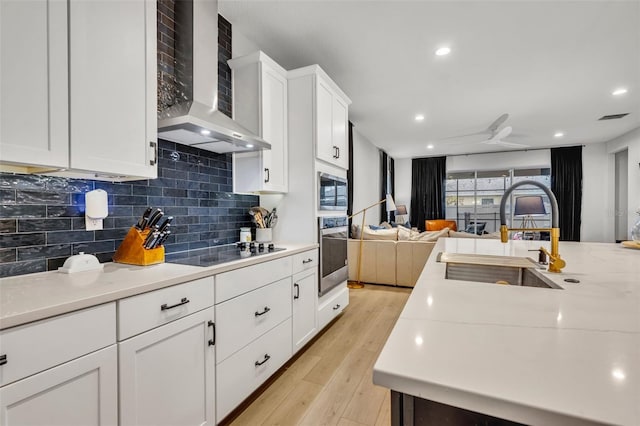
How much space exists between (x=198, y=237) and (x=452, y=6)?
8.07 feet

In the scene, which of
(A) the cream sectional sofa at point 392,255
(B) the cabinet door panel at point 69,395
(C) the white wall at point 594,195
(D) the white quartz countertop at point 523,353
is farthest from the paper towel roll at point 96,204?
(C) the white wall at point 594,195

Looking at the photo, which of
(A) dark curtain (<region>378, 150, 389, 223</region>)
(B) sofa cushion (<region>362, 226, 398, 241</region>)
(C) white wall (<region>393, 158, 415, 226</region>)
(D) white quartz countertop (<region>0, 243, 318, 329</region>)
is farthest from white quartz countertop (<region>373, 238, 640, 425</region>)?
(C) white wall (<region>393, 158, 415, 226</region>)

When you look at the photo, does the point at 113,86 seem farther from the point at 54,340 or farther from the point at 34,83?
the point at 54,340

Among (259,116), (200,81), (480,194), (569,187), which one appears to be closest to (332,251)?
(259,116)

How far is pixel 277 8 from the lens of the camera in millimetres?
2143

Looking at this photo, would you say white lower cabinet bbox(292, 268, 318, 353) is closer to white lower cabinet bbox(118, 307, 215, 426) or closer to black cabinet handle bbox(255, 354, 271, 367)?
black cabinet handle bbox(255, 354, 271, 367)

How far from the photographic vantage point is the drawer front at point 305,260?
2.14 metres

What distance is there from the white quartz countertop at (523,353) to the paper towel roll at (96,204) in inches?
58.4

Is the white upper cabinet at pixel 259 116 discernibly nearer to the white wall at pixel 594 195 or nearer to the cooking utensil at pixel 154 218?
the cooking utensil at pixel 154 218

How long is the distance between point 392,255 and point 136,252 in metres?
3.32

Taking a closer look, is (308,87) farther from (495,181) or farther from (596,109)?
(495,181)

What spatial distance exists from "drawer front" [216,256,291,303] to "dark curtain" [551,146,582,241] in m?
7.56

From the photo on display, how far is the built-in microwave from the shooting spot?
2.57 m

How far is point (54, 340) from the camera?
86cm
